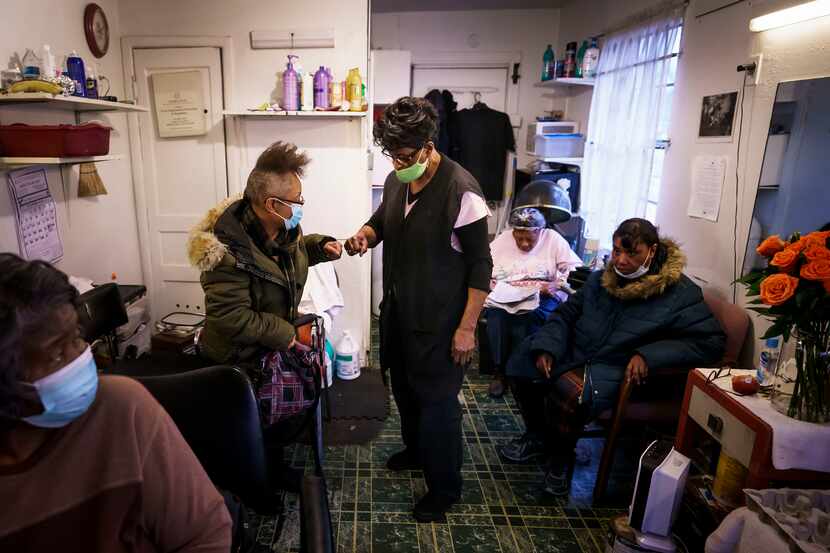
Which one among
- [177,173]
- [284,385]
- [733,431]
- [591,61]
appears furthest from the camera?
[591,61]

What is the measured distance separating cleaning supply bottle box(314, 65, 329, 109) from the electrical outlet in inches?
80.2

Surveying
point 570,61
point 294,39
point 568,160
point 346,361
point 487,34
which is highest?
point 487,34

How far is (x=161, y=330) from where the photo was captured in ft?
10.2

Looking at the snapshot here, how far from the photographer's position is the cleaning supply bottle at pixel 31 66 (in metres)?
2.01

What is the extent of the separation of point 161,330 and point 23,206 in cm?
110

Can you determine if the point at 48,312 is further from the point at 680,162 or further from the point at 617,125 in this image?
the point at 617,125

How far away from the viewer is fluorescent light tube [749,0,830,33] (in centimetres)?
169

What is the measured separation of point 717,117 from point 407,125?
1603 mm

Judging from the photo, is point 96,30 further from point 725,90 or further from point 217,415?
point 725,90

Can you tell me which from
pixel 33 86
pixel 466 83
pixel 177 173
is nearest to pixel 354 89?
pixel 177 173

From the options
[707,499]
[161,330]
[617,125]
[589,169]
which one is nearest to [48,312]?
[707,499]

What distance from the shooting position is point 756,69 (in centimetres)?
210

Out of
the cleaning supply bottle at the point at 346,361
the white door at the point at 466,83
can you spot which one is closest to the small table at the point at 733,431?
the cleaning supply bottle at the point at 346,361

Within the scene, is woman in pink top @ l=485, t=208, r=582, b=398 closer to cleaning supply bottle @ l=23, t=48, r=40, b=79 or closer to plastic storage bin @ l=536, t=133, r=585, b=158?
plastic storage bin @ l=536, t=133, r=585, b=158
